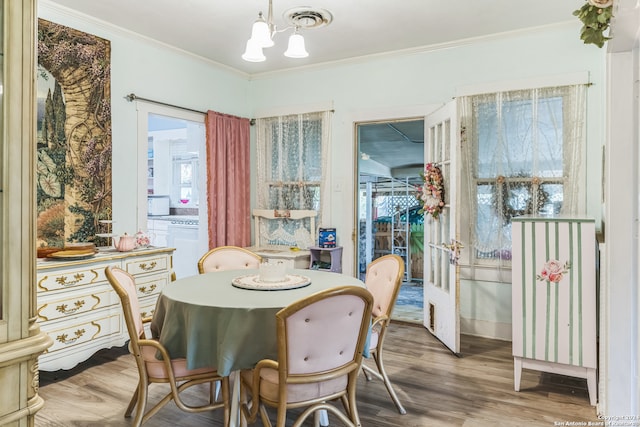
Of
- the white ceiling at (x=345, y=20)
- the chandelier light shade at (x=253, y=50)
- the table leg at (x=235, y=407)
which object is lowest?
the table leg at (x=235, y=407)

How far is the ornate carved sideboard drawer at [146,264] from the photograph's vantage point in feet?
11.0

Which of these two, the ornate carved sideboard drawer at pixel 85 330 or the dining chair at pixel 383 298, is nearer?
the dining chair at pixel 383 298

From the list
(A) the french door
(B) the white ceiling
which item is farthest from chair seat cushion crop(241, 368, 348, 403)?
(B) the white ceiling

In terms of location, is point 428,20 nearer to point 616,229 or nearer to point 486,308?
point 616,229

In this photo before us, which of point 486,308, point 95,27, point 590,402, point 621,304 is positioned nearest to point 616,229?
point 621,304

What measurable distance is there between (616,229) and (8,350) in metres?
2.47

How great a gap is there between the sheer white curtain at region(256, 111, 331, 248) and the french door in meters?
1.21

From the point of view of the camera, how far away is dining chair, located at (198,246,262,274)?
126 inches

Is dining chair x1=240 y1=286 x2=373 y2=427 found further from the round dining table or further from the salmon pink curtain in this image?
the salmon pink curtain

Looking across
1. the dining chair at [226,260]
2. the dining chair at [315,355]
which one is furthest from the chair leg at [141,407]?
the dining chair at [226,260]

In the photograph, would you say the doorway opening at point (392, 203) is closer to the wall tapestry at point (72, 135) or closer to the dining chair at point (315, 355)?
the wall tapestry at point (72, 135)

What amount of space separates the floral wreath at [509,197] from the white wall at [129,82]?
123 inches

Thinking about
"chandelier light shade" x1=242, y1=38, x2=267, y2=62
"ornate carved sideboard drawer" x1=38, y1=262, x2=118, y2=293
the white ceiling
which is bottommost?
"ornate carved sideboard drawer" x1=38, y1=262, x2=118, y2=293

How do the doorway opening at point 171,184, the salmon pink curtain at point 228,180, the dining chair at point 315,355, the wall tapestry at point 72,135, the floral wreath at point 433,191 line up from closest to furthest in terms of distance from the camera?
1. the dining chair at point 315,355
2. the wall tapestry at point 72,135
3. the floral wreath at point 433,191
4. the salmon pink curtain at point 228,180
5. the doorway opening at point 171,184
